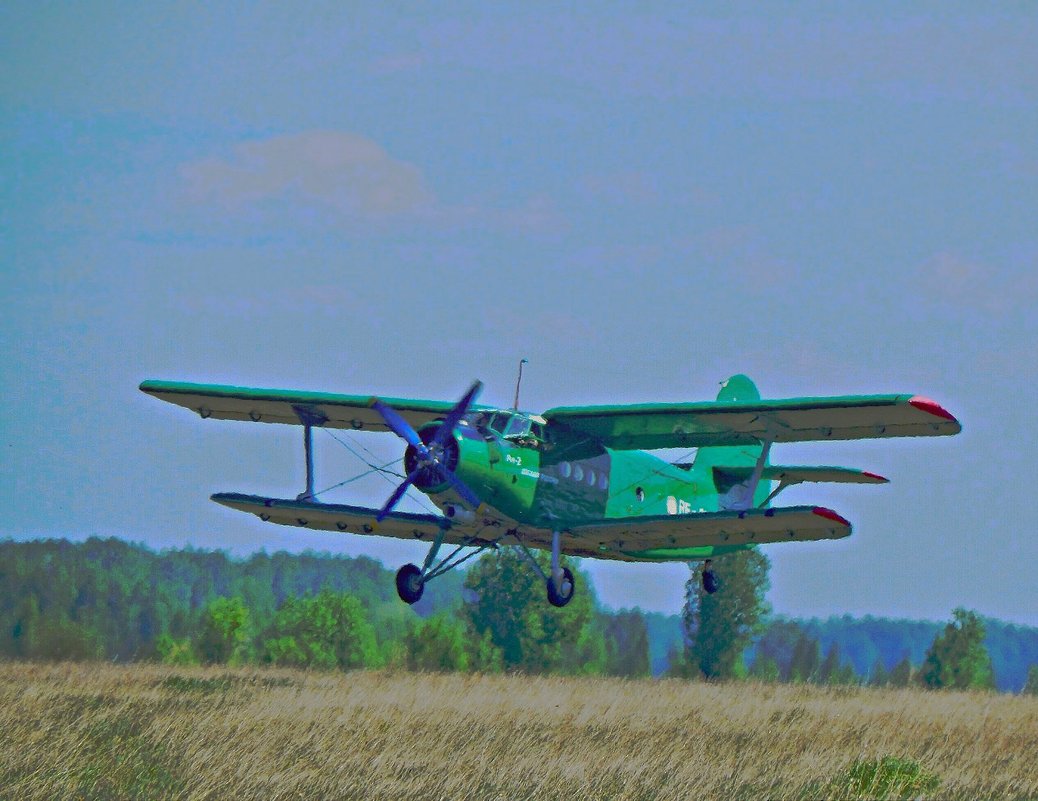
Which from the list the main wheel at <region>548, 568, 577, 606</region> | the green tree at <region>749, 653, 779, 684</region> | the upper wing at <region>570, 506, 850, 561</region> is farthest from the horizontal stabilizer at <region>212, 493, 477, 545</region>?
the green tree at <region>749, 653, 779, 684</region>

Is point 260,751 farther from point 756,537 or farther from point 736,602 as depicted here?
point 736,602

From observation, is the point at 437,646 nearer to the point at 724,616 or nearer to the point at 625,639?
the point at 724,616

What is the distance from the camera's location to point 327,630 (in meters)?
55.5

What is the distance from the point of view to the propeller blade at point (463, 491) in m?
25.1

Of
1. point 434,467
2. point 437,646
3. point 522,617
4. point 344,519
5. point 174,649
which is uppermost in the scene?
point 434,467

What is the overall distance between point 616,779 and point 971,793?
4.41 m

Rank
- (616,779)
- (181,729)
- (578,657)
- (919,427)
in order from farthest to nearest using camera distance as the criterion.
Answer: (578,657)
(919,427)
(181,729)
(616,779)

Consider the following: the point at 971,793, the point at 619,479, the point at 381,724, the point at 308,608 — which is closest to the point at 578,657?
the point at 308,608

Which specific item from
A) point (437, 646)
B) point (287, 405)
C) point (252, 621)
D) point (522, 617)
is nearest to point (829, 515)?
point (287, 405)

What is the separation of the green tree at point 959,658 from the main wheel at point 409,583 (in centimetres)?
3524

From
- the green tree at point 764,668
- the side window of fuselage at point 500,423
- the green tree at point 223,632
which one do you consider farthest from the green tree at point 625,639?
the side window of fuselage at point 500,423

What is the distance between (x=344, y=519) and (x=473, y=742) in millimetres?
6749

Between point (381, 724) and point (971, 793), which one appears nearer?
point (971, 793)

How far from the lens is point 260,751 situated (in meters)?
20.5
